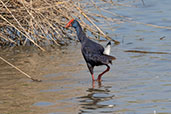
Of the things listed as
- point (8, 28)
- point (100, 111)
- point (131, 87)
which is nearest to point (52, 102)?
point (100, 111)

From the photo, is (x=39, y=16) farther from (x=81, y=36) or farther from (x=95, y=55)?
(x=95, y=55)

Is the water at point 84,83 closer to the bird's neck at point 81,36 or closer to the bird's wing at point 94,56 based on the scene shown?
the bird's wing at point 94,56

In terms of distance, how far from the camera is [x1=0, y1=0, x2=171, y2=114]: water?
5211mm

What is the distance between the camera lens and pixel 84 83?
A: 6434mm

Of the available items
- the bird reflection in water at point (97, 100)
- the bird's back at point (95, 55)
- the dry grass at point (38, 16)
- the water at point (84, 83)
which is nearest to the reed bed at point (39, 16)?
the dry grass at point (38, 16)

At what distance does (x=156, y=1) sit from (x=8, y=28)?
6.54 metres

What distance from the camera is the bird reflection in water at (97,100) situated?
5.13m

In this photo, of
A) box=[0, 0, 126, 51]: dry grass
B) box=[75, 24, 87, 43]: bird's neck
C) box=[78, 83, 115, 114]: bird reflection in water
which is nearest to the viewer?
box=[78, 83, 115, 114]: bird reflection in water

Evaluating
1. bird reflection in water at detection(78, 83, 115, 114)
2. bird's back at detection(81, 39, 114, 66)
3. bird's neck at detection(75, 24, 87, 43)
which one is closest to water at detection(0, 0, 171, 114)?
bird reflection in water at detection(78, 83, 115, 114)

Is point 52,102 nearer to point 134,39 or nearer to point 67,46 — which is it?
point 67,46

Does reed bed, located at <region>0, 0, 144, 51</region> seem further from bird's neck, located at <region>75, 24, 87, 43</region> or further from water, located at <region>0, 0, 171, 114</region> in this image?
bird's neck, located at <region>75, 24, 87, 43</region>

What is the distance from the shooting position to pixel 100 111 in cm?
500

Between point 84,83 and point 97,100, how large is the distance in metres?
0.93

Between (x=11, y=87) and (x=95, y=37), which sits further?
(x=95, y=37)
